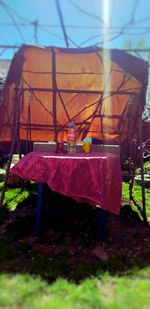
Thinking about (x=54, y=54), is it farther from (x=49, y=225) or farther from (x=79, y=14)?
(x=49, y=225)

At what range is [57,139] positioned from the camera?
19.4 ft

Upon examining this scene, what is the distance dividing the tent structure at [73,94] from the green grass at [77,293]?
2546mm

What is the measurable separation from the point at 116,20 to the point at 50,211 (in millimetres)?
3035

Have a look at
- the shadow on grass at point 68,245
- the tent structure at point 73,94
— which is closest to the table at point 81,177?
the shadow on grass at point 68,245

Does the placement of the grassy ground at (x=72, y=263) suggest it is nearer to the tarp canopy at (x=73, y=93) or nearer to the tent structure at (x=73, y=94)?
the tent structure at (x=73, y=94)

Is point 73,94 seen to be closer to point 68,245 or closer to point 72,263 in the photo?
point 68,245

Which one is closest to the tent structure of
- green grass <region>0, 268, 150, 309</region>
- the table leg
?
the table leg

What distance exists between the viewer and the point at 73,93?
5.32 m

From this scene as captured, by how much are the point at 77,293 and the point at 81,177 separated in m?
1.23

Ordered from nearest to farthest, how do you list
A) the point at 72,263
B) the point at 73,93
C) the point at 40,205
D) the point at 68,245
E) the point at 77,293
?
the point at 77,293
the point at 72,263
the point at 68,245
the point at 40,205
the point at 73,93

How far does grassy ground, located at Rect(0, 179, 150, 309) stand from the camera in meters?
2.04

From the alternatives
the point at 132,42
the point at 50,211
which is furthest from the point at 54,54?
the point at 132,42

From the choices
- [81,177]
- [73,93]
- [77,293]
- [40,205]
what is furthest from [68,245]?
[73,93]

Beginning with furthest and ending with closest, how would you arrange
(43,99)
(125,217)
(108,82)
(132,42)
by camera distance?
(132,42) < (43,99) < (108,82) < (125,217)
